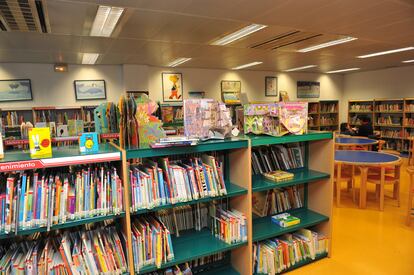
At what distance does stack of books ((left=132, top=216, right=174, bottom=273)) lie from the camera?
1.88m

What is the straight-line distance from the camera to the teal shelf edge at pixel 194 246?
2.02 metres

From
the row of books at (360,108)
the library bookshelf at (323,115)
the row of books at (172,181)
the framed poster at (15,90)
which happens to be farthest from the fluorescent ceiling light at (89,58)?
the row of books at (360,108)

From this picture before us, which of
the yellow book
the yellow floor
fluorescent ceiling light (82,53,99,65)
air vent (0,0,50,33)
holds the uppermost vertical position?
fluorescent ceiling light (82,53,99,65)

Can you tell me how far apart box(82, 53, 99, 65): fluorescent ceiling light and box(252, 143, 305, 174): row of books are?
174 inches

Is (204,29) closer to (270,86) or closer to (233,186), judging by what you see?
(233,186)

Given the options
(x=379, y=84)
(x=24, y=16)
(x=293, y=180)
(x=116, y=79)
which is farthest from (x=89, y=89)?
(x=379, y=84)

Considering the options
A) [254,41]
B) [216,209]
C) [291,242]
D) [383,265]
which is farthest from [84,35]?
[383,265]

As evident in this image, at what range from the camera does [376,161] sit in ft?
13.3

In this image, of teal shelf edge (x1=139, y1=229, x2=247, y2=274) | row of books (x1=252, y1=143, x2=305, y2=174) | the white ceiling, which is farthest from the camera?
the white ceiling

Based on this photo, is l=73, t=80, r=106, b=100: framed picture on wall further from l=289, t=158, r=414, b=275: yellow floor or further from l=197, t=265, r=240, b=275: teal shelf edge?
l=289, t=158, r=414, b=275: yellow floor

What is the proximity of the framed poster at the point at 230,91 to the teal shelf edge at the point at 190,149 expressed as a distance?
A: 5.93 meters

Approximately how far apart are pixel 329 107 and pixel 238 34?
725 centimetres

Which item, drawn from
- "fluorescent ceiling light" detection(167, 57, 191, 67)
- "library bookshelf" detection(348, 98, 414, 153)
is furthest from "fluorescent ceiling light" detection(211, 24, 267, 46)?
"library bookshelf" detection(348, 98, 414, 153)

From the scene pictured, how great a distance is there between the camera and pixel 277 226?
264cm
